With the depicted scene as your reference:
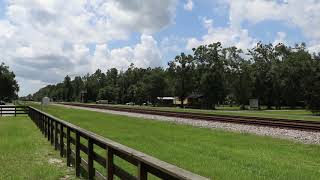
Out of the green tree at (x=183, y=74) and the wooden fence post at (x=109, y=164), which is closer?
the wooden fence post at (x=109, y=164)

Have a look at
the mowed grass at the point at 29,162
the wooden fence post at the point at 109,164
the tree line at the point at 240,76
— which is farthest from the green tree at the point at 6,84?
the wooden fence post at the point at 109,164

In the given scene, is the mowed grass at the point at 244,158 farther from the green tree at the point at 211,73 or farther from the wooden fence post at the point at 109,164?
the green tree at the point at 211,73

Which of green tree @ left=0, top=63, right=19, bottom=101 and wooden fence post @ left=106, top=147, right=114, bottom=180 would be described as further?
green tree @ left=0, top=63, right=19, bottom=101

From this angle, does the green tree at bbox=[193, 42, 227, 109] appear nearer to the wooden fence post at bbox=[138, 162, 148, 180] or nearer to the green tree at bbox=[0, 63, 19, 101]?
the green tree at bbox=[0, 63, 19, 101]

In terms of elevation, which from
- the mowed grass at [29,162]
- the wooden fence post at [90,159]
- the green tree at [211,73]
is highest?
the green tree at [211,73]

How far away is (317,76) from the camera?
71125mm

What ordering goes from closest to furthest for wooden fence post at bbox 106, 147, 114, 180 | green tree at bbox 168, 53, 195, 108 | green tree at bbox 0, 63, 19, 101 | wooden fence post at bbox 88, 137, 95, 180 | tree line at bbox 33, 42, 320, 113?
wooden fence post at bbox 106, 147, 114, 180 < wooden fence post at bbox 88, 137, 95, 180 < tree line at bbox 33, 42, 320, 113 < green tree at bbox 168, 53, 195, 108 < green tree at bbox 0, 63, 19, 101

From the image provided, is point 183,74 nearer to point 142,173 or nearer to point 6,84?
point 6,84

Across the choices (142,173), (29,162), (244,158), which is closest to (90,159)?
(142,173)

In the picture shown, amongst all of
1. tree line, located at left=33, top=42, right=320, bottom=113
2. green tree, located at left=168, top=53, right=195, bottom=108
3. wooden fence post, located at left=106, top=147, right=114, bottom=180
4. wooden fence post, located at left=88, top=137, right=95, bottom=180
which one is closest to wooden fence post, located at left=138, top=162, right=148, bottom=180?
wooden fence post, located at left=106, top=147, right=114, bottom=180

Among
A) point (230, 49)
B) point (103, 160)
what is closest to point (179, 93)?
point (230, 49)

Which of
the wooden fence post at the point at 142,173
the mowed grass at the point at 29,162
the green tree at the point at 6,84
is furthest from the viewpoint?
the green tree at the point at 6,84

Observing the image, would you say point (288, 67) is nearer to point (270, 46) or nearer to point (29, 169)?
point (270, 46)

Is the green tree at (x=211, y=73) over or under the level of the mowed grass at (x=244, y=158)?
over
